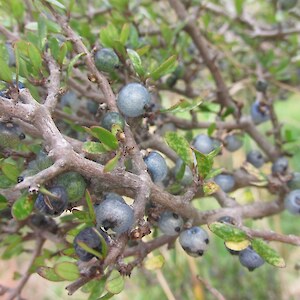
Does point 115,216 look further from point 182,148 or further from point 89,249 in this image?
point 182,148

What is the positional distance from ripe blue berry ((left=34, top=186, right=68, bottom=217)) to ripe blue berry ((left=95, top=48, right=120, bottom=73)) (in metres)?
0.39

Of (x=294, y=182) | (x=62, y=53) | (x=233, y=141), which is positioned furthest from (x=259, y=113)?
(x=62, y=53)

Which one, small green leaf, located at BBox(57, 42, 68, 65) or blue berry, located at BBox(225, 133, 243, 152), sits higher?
small green leaf, located at BBox(57, 42, 68, 65)

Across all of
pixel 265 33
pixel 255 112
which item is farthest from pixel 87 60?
pixel 265 33

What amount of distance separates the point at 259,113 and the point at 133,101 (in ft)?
2.30

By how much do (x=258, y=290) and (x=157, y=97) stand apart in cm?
147

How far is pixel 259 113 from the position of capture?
1577 mm

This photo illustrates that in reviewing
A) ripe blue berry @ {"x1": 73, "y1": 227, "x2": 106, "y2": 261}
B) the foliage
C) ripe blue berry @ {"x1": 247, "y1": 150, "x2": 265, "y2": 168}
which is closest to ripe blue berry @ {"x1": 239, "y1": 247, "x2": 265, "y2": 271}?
the foliage

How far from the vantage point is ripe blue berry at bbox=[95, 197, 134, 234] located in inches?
32.9

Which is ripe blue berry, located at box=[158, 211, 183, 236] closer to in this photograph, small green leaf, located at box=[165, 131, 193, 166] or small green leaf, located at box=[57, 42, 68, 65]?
small green leaf, located at box=[165, 131, 193, 166]

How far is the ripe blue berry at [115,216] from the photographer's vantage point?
836mm

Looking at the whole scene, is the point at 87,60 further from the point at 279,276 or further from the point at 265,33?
the point at 279,276

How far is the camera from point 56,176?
2.77 ft

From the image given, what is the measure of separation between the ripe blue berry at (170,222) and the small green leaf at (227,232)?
86 mm
